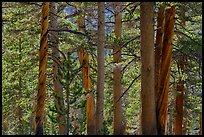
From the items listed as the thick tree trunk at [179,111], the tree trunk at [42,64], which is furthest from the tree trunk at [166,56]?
the tree trunk at [42,64]

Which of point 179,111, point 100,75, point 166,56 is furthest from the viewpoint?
point 179,111

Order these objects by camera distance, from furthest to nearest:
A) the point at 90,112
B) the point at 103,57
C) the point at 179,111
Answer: the point at 90,112
the point at 179,111
the point at 103,57

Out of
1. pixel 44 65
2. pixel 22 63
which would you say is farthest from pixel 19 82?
pixel 44 65

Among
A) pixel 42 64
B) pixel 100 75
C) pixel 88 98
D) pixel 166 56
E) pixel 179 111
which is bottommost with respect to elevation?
pixel 179 111

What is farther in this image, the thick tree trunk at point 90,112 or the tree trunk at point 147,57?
the thick tree trunk at point 90,112

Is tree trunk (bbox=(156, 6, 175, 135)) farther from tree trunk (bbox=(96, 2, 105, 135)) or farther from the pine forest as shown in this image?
tree trunk (bbox=(96, 2, 105, 135))

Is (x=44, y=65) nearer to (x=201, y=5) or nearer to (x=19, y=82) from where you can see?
(x=201, y=5)

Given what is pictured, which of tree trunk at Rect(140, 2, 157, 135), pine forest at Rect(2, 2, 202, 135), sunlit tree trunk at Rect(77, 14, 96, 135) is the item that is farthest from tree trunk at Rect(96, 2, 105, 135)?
tree trunk at Rect(140, 2, 157, 135)

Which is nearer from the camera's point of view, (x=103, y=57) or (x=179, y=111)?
(x=103, y=57)

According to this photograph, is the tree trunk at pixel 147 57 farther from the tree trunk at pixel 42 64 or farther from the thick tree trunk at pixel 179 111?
the thick tree trunk at pixel 179 111

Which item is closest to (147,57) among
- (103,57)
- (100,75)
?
(100,75)

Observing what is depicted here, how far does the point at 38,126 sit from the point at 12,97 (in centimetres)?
870

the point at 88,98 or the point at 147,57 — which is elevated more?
the point at 147,57

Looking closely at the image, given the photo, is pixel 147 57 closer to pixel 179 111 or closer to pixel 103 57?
pixel 103 57
